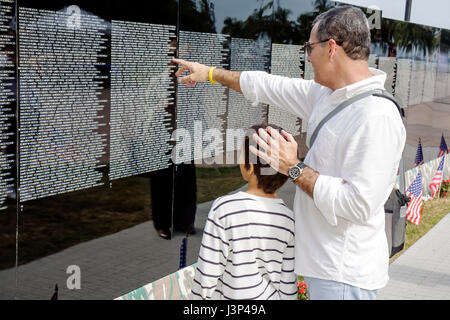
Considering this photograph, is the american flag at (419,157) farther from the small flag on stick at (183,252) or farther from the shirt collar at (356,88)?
the shirt collar at (356,88)

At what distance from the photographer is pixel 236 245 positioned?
264 cm

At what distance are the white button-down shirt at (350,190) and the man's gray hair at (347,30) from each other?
0.14 metres

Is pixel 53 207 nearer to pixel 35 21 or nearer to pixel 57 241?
pixel 57 241

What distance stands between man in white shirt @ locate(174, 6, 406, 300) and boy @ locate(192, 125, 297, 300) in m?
0.09

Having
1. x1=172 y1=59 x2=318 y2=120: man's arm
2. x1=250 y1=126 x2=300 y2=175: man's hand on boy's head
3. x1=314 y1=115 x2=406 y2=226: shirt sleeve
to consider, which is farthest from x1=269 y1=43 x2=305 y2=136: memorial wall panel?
x1=314 y1=115 x2=406 y2=226: shirt sleeve

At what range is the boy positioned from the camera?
2646 mm

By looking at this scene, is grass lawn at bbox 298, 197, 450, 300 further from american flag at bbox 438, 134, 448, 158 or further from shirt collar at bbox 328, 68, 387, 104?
shirt collar at bbox 328, 68, 387, 104

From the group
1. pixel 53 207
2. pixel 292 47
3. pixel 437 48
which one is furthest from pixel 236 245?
pixel 437 48

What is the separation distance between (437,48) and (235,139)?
638 centimetres

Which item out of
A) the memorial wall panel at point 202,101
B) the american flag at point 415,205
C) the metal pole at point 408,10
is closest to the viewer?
the memorial wall panel at point 202,101

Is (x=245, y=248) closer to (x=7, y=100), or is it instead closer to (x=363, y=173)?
(x=363, y=173)

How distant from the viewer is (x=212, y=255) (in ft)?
8.66

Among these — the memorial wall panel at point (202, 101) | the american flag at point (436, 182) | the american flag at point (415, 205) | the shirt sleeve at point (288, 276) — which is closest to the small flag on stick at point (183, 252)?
the memorial wall panel at point (202, 101)

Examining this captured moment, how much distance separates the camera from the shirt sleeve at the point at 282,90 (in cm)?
315
